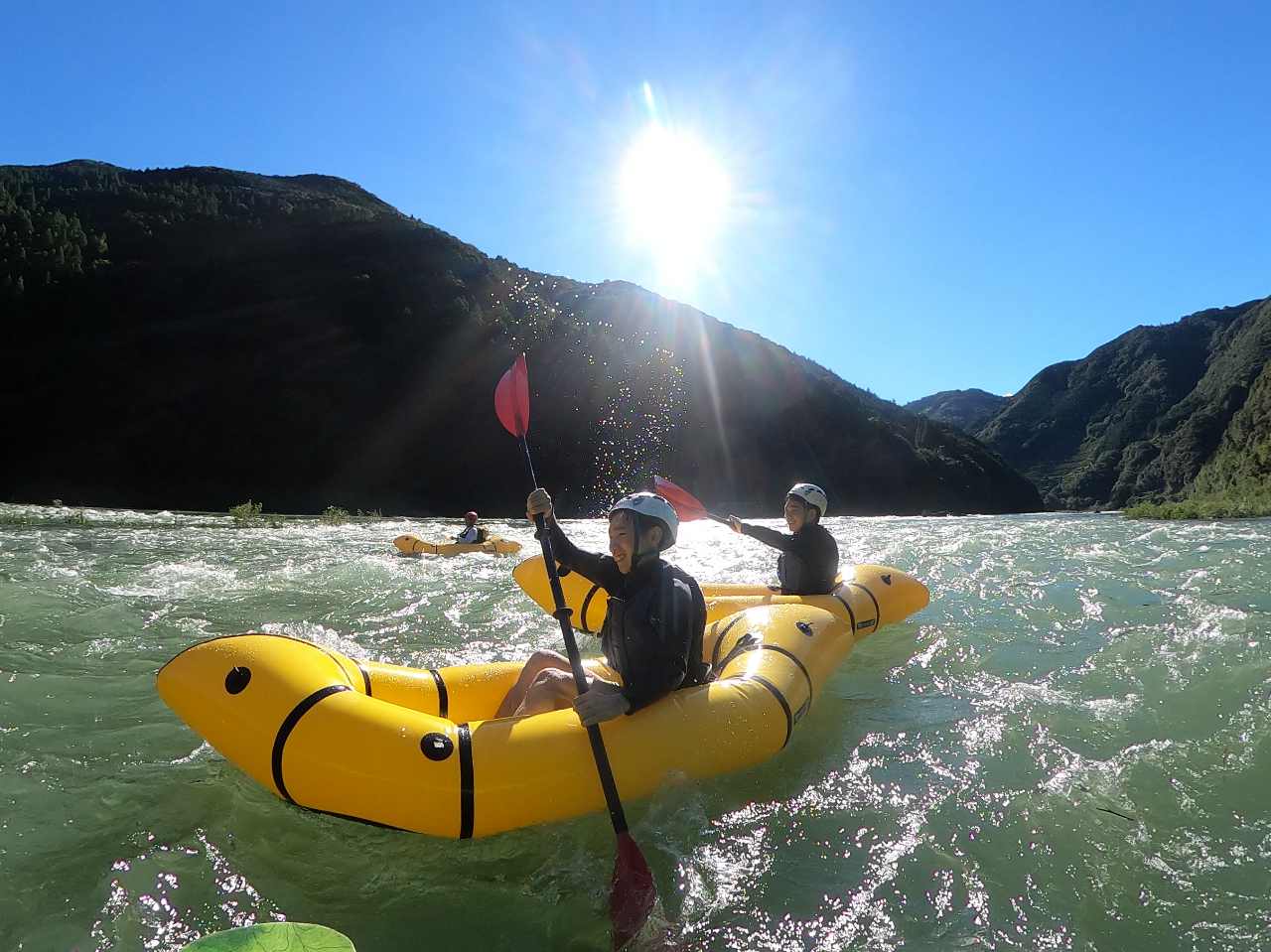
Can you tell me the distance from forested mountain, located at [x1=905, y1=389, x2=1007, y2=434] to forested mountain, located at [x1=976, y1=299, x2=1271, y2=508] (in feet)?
96.1

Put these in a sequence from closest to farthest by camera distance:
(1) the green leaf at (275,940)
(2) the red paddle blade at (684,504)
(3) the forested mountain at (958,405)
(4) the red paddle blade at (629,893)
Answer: (1) the green leaf at (275,940) → (4) the red paddle blade at (629,893) → (2) the red paddle blade at (684,504) → (3) the forested mountain at (958,405)

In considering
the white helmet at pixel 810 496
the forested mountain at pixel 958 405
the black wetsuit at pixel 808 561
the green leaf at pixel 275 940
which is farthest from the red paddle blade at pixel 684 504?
the forested mountain at pixel 958 405

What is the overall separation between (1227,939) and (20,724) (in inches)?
188

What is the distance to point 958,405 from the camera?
152875 mm

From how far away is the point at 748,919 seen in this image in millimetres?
2129

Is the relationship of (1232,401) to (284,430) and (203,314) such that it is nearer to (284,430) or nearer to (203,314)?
(284,430)

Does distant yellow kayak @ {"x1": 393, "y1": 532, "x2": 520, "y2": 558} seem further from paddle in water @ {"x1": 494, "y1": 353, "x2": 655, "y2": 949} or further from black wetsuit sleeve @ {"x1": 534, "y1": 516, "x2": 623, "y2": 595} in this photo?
paddle in water @ {"x1": 494, "y1": 353, "x2": 655, "y2": 949}

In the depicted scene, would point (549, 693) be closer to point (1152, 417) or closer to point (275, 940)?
point (275, 940)

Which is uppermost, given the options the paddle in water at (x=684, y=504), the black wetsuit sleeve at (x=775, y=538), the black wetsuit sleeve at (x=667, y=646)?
the paddle in water at (x=684, y=504)

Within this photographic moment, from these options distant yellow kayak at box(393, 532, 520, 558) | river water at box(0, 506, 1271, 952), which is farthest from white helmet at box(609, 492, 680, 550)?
distant yellow kayak at box(393, 532, 520, 558)

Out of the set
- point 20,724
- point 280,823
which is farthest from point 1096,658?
point 20,724

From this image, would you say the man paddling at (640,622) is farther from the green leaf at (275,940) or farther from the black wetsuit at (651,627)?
the green leaf at (275,940)

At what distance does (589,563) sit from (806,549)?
2642 millimetres

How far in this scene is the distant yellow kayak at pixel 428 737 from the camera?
2.36 meters
